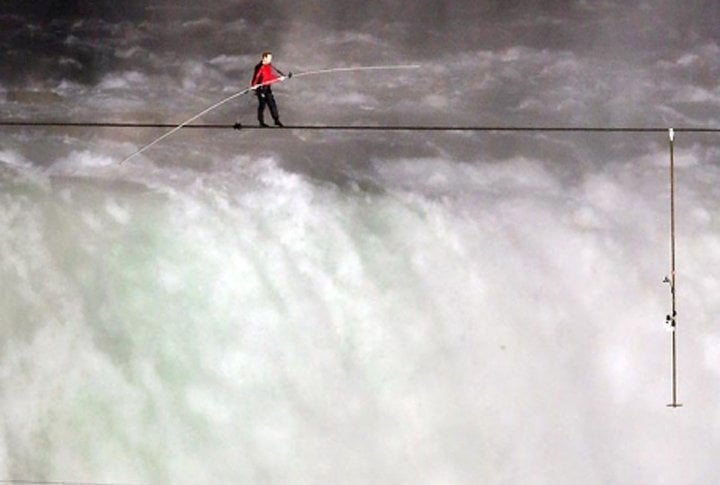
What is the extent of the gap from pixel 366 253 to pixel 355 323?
2.06 feet

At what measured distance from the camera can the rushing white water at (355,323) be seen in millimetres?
10781

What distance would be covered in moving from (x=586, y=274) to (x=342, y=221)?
7.20ft

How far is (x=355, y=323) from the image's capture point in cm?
1102

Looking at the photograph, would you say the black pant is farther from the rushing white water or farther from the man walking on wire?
the rushing white water

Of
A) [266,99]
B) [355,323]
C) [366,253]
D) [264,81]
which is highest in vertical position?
[264,81]

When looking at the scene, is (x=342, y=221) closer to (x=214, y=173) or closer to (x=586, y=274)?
(x=214, y=173)

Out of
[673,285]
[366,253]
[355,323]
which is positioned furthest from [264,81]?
[673,285]

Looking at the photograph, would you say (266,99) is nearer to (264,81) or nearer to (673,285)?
(264,81)

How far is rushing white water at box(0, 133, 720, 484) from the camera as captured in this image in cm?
1078

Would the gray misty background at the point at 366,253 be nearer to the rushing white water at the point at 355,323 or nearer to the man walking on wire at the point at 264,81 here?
the rushing white water at the point at 355,323

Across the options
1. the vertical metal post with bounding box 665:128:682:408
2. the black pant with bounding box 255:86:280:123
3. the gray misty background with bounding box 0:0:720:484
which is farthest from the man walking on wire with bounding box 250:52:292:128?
the vertical metal post with bounding box 665:128:682:408

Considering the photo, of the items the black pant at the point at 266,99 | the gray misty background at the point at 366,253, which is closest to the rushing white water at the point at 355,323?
the gray misty background at the point at 366,253

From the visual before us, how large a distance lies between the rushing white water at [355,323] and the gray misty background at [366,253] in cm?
2

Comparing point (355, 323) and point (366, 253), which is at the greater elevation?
point (366, 253)
